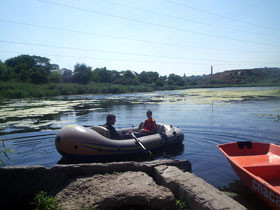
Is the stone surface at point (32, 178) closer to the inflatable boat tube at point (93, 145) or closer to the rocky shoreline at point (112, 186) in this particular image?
the rocky shoreline at point (112, 186)

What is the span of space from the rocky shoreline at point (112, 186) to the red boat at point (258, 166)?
67cm

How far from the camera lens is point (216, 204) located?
8.64 feet

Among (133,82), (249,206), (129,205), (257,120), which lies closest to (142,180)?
(129,205)

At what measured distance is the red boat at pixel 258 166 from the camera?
326cm

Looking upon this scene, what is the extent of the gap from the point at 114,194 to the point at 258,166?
252cm

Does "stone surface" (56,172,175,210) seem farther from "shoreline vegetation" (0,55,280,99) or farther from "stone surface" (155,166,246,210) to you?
"shoreline vegetation" (0,55,280,99)

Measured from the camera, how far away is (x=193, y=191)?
298 cm

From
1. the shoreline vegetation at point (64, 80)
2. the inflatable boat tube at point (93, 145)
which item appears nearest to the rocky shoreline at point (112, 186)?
the inflatable boat tube at point (93, 145)

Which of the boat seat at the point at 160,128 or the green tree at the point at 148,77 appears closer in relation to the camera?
the boat seat at the point at 160,128

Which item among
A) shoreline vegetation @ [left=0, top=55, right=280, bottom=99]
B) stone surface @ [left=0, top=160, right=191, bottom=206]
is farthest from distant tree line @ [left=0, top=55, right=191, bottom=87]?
stone surface @ [left=0, top=160, right=191, bottom=206]

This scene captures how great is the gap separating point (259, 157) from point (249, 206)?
170cm

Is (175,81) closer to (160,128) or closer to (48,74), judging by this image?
(48,74)

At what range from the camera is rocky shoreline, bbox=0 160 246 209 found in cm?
307

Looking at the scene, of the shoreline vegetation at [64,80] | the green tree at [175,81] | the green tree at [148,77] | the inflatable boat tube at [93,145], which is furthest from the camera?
the green tree at [148,77]
